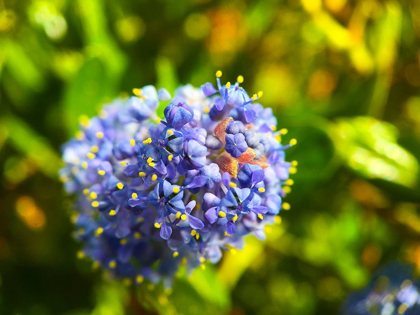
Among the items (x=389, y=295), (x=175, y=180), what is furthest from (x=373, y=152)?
(x=175, y=180)

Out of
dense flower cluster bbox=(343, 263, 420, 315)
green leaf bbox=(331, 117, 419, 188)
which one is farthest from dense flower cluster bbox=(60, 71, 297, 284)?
dense flower cluster bbox=(343, 263, 420, 315)

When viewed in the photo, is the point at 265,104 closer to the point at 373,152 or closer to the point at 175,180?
the point at 373,152

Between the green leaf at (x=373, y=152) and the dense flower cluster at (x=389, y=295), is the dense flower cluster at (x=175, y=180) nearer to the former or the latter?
the green leaf at (x=373, y=152)

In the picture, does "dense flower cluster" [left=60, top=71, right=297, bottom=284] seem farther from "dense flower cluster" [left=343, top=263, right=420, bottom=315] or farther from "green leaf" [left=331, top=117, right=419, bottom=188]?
"dense flower cluster" [left=343, top=263, right=420, bottom=315]

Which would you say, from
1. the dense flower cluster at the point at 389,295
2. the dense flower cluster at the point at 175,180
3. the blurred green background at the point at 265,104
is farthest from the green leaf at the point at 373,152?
the dense flower cluster at the point at 175,180

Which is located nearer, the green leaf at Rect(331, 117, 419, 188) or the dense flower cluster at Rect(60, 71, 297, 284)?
the dense flower cluster at Rect(60, 71, 297, 284)

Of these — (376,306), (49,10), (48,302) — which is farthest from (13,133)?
(376,306)
